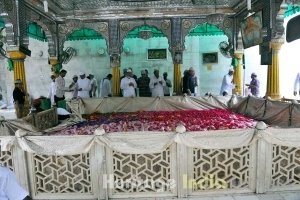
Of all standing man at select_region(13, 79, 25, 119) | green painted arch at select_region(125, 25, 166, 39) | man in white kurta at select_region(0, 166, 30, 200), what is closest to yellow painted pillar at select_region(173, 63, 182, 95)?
green painted arch at select_region(125, 25, 166, 39)

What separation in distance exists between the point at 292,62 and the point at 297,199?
45.1 feet

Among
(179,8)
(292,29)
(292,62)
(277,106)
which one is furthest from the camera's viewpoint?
(292,62)

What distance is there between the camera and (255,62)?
14.5m

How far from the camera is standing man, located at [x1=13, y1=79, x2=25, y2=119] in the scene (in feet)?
26.0

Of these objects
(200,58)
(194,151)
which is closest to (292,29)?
(194,151)

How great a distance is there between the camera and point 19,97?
795 centimetres

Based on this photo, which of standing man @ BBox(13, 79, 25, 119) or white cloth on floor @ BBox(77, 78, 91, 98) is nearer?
standing man @ BBox(13, 79, 25, 119)

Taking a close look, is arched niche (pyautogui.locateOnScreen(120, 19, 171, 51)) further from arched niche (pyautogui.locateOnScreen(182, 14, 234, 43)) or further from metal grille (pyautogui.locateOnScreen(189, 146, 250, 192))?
metal grille (pyautogui.locateOnScreen(189, 146, 250, 192))

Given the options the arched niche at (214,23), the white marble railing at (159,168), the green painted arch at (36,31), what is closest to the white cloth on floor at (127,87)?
the arched niche at (214,23)

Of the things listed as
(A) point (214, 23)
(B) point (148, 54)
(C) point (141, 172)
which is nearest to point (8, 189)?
(C) point (141, 172)

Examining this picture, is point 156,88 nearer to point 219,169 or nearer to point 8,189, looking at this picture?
point 219,169

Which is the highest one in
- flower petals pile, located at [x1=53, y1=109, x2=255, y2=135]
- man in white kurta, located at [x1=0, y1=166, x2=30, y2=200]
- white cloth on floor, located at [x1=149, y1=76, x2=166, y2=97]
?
white cloth on floor, located at [x1=149, y1=76, x2=166, y2=97]

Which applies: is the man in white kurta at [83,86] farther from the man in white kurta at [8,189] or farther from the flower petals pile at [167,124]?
the man in white kurta at [8,189]

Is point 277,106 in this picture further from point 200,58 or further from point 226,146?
point 200,58
